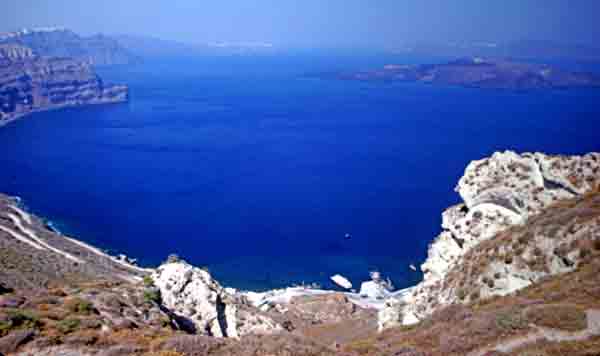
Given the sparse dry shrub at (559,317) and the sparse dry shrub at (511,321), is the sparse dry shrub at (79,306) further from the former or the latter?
the sparse dry shrub at (559,317)

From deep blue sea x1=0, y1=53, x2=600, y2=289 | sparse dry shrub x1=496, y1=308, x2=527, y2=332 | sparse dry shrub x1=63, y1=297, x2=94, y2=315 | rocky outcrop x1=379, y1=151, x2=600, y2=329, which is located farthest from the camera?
deep blue sea x1=0, y1=53, x2=600, y2=289

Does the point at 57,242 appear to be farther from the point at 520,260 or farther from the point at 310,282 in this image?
the point at 520,260

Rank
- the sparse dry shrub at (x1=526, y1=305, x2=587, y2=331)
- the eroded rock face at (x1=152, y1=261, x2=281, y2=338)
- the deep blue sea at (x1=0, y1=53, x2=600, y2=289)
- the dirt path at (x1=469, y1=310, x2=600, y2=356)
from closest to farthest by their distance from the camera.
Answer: the dirt path at (x1=469, y1=310, x2=600, y2=356) → the sparse dry shrub at (x1=526, y1=305, x2=587, y2=331) → the eroded rock face at (x1=152, y1=261, x2=281, y2=338) → the deep blue sea at (x1=0, y1=53, x2=600, y2=289)

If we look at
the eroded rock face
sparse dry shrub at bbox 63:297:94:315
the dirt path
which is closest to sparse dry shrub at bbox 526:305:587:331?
the dirt path

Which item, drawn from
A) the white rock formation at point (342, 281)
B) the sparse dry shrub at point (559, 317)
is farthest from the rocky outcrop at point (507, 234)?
the white rock formation at point (342, 281)

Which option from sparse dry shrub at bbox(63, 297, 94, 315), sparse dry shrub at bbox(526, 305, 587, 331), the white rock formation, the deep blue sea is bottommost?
the white rock formation

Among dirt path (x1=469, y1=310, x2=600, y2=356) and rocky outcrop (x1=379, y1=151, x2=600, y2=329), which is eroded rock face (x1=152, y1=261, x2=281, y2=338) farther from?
dirt path (x1=469, y1=310, x2=600, y2=356)

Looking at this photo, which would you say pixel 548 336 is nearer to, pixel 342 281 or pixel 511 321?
pixel 511 321
